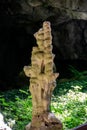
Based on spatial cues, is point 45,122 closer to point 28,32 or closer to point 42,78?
point 42,78

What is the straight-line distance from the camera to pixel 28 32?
15.5 meters

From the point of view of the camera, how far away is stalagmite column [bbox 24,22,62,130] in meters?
4.57

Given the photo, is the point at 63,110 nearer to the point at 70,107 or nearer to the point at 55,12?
the point at 70,107

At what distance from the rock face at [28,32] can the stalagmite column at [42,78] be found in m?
7.45

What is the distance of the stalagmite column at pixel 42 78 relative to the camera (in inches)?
180

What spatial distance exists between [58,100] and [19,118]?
1601mm

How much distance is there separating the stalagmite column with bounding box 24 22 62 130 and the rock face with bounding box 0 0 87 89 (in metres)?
7.45

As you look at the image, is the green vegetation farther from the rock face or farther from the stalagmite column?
the rock face

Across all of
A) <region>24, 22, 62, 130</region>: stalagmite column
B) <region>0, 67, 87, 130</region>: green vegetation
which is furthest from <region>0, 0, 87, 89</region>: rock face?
<region>24, 22, 62, 130</region>: stalagmite column

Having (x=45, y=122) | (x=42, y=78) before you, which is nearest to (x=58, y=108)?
(x=45, y=122)

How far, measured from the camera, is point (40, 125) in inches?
189

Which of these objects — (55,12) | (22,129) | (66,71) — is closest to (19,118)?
(22,129)

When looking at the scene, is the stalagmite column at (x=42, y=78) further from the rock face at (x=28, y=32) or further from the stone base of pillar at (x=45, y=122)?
the rock face at (x=28, y=32)

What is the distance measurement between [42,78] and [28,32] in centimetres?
1107
